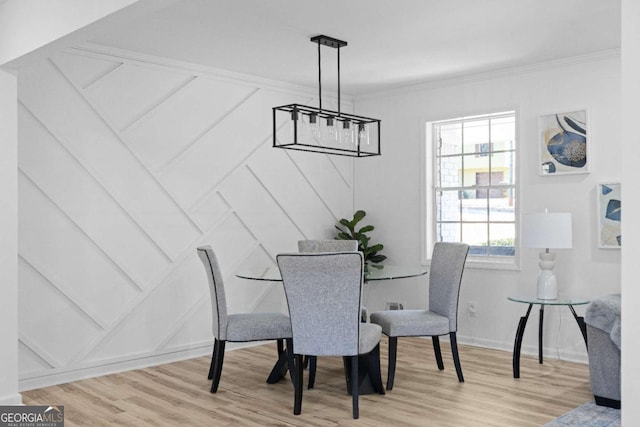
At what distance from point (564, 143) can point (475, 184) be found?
96cm

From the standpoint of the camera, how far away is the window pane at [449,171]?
604 centimetres

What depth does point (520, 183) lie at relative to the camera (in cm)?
543

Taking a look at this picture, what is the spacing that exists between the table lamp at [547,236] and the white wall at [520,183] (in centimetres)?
46

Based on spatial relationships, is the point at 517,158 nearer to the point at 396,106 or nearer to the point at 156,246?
the point at 396,106

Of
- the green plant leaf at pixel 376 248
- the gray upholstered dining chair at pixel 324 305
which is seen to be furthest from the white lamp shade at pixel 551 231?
the green plant leaf at pixel 376 248

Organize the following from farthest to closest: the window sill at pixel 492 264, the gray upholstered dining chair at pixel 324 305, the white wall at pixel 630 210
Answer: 1. the window sill at pixel 492 264
2. the gray upholstered dining chair at pixel 324 305
3. the white wall at pixel 630 210

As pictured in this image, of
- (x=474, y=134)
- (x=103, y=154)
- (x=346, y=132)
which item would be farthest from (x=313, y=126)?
(x=474, y=134)

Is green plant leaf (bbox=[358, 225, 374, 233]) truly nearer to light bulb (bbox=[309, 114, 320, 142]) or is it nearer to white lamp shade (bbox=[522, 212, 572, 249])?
white lamp shade (bbox=[522, 212, 572, 249])

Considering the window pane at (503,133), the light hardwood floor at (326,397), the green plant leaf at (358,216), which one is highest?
the window pane at (503,133)

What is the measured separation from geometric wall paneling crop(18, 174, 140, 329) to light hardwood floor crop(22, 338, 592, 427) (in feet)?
1.85

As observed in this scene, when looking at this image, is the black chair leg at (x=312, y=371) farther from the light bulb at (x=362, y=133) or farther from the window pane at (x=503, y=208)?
the window pane at (x=503, y=208)

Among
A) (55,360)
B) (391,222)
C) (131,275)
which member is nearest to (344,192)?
(391,222)

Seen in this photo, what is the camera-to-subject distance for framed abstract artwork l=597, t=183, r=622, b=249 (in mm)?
4883

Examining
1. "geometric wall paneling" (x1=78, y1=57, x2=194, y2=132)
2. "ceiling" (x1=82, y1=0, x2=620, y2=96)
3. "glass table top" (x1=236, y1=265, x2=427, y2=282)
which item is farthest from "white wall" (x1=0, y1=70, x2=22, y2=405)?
"glass table top" (x1=236, y1=265, x2=427, y2=282)
